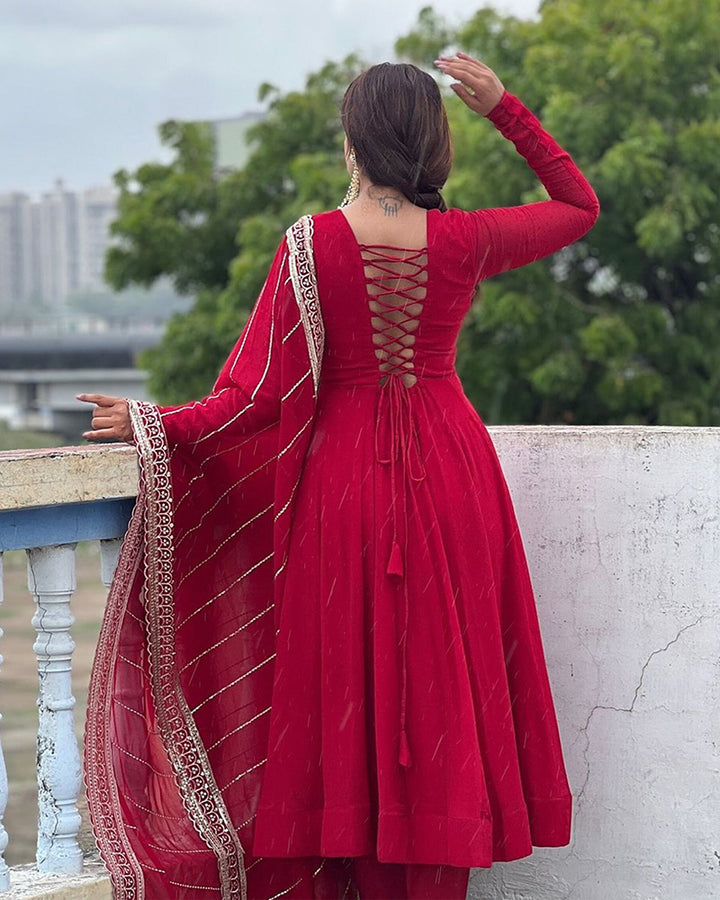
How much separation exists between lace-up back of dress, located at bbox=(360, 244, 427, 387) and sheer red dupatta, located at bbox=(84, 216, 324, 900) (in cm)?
10

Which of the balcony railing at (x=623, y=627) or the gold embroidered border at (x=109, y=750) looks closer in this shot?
the gold embroidered border at (x=109, y=750)

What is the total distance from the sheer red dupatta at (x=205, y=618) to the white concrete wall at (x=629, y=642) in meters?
0.54

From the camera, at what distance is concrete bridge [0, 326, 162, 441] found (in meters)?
32.1

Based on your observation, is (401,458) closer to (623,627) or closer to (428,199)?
(428,199)

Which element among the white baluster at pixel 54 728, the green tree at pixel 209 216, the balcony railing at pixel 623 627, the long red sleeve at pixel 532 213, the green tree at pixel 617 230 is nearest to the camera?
the white baluster at pixel 54 728

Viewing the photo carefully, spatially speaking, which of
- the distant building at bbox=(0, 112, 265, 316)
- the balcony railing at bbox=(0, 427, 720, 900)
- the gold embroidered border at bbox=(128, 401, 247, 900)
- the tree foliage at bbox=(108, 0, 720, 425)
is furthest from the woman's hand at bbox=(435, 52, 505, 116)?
the distant building at bbox=(0, 112, 265, 316)

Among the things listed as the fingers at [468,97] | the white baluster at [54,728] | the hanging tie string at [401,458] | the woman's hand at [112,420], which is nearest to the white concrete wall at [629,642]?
the hanging tie string at [401,458]

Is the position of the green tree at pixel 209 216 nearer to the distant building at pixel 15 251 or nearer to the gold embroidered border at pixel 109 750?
the gold embroidered border at pixel 109 750

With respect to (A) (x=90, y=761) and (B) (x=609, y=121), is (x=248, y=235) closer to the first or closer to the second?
(B) (x=609, y=121)

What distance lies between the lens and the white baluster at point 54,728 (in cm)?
225

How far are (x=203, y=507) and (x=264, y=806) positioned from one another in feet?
1.78

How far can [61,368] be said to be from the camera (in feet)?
107

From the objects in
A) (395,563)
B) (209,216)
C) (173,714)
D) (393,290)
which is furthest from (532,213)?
(209,216)

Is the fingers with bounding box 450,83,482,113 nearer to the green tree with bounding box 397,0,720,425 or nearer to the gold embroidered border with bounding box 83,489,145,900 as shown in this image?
the gold embroidered border with bounding box 83,489,145,900
